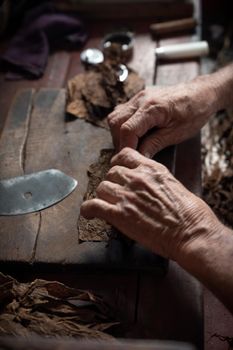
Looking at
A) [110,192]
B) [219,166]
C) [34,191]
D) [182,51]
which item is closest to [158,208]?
[110,192]

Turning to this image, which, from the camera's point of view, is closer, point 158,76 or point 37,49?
point 158,76

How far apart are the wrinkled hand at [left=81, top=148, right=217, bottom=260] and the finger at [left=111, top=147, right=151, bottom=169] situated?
0.11 ft

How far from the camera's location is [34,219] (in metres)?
1.27

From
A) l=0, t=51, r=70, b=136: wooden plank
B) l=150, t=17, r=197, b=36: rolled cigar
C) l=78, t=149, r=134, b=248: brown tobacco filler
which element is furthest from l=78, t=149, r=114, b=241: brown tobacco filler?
l=150, t=17, r=197, b=36: rolled cigar

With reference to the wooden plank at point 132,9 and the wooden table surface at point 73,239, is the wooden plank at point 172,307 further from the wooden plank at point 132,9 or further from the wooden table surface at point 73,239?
the wooden plank at point 132,9

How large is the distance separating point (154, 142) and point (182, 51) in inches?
30.1

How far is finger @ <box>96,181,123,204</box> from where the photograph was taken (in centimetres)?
111

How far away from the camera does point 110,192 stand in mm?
1122

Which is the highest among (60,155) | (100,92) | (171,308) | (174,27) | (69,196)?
(174,27)

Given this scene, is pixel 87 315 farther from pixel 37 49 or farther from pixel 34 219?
pixel 37 49

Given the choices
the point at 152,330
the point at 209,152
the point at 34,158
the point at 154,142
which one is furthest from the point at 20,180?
the point at 209,152

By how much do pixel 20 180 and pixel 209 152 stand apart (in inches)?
41.8

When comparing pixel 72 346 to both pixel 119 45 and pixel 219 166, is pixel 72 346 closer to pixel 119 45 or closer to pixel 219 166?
pixel 219 166

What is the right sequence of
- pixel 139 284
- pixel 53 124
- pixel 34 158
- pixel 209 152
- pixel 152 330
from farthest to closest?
pixel 209 152 → pixel 53 124 → pixel 34 158 → pixel 139 284 → pixel 152 330
